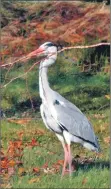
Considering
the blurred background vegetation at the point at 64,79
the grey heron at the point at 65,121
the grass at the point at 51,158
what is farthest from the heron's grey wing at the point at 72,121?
the blurred background vegetation at the point at 64,79

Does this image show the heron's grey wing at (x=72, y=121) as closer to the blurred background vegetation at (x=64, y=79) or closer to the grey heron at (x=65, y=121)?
the grey heron at (x=65, y=121)

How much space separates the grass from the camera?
24.5 feet

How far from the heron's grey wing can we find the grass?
329 mm

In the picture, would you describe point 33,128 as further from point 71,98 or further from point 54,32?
point 54,32

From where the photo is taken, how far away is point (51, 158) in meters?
8.92

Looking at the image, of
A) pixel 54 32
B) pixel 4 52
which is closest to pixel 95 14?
pixel 54 32

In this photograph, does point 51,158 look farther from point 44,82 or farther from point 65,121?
point 44,82

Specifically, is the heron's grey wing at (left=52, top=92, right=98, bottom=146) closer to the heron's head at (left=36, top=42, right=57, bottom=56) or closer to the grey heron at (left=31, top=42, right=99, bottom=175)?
the grey heron at (left=31, top=42, right=99, bottom=175)

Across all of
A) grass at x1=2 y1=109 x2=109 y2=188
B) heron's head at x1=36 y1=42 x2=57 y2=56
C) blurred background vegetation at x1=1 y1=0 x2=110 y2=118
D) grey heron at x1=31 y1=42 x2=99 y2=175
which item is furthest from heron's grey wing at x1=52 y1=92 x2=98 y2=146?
blurred background vegetation at x1=1 y1=0 x2=110 y2=118

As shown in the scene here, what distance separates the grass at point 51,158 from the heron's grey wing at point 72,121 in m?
0.33

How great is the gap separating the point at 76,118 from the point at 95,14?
26.1ft

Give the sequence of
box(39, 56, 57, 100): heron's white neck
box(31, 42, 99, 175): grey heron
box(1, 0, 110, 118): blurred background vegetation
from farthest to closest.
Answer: box(1, 0, 110, 118): blurred background vegetation < box(39, 56, 57, 100): heron's white neck < box(31, 42, 99, 175): grey heron

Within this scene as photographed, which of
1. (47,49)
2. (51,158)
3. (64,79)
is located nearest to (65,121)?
(51,158)

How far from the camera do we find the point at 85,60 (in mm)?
15953
